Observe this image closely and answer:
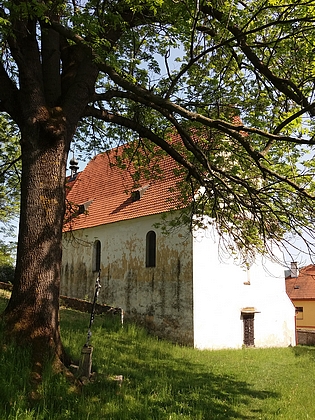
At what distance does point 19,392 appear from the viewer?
471 centimetres

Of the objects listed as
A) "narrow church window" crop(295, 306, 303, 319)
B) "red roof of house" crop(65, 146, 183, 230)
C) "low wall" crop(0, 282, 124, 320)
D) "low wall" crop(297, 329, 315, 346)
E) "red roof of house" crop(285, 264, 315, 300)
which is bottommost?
"low wall" crop(297, 329, 315, 346)

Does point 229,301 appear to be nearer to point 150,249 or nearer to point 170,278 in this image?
point 170,278

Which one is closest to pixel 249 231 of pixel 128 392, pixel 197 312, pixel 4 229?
pixel 128 392

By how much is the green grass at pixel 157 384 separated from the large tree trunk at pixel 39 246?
431mm

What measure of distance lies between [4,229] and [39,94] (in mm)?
21202

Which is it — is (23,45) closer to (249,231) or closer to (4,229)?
(249,231)

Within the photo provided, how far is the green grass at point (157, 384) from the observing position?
193 inches

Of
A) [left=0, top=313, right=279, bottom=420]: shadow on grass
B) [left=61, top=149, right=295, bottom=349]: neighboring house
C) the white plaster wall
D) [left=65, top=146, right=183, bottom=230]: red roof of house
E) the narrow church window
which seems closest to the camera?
[left=0, top=313, right=279, bottom=420]: shadow on grass

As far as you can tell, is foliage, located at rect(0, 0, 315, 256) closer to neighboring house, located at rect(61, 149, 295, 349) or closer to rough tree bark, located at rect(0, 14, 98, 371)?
rough tree bark, located at rect(0, 14, 98, 371)

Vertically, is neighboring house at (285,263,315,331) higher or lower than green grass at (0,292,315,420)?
higher

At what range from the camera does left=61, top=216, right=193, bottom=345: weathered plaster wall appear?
16.5 meters

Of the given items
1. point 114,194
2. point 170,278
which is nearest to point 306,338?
point 170,278

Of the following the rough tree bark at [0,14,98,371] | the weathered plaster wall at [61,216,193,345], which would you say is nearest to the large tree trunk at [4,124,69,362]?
the rough tree bark at [0,14,98,371]

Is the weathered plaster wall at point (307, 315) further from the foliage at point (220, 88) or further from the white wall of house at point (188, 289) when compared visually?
the foliage at point (220, 88)
